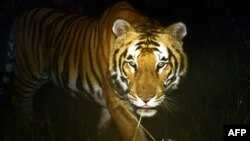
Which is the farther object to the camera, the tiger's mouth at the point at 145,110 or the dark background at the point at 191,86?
the dark background at the point at 191,86

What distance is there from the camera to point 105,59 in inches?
193

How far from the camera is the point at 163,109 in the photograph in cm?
505

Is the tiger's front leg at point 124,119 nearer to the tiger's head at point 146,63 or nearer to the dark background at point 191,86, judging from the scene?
the tiger's head at point 146,63

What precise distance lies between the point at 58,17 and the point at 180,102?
120 cm

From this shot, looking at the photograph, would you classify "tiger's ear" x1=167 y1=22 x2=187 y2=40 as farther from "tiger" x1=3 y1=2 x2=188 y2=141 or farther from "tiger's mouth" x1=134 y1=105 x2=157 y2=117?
"tiger's mouth" x1=134 y1=105 x2=157 y2=117

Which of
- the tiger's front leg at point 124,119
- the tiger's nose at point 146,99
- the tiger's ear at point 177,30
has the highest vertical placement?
the tiger's ear at point 177,30

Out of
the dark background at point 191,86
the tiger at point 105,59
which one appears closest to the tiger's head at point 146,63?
the tiger at point 105,59

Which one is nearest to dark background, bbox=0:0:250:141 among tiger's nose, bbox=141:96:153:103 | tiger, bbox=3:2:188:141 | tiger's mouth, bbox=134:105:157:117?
tiger, bbox=3:2:188:141

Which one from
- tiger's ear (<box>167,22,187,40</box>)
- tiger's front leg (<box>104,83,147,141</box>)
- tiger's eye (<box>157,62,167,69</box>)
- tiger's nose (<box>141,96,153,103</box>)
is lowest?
tiger's front leg (<box>104,83,147,141</box>)

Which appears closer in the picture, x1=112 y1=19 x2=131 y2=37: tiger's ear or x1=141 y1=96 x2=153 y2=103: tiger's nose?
x1=141 y1=96 x2=153 y2=103: tiger's nose

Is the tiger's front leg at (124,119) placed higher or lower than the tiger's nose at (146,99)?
lower

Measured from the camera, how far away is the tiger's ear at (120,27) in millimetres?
4841

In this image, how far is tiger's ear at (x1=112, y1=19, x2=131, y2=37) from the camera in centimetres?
484

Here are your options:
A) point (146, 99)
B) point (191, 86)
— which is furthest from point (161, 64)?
point (191, 86)
